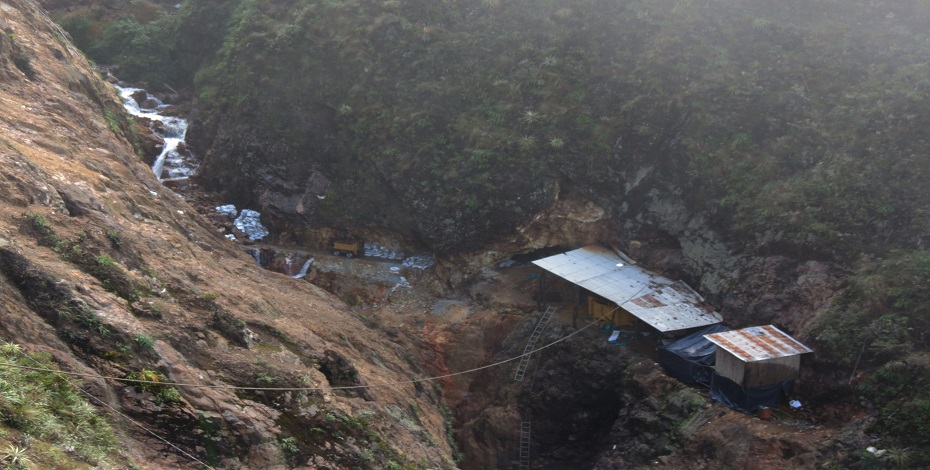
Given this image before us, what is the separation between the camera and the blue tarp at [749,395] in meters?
19.0

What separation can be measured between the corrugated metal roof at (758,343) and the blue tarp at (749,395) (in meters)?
0.84

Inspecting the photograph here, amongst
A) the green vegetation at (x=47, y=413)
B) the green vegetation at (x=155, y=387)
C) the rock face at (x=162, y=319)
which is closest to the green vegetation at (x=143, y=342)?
the rock face at (x=162, y=319)

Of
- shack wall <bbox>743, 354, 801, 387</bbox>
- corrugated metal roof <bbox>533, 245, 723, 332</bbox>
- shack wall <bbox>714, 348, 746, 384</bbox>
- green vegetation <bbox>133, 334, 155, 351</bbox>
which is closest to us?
green vegetation <bbox>133, 334, 155, 351</bbox>

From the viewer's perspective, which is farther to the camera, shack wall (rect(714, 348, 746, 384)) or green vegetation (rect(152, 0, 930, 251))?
green vegetation (rect(152, 0, 930, 251))

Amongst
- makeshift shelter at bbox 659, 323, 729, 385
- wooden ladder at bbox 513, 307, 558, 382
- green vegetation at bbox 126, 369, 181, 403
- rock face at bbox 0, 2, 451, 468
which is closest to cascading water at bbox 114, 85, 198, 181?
rock face at bbox 0, 2, 451, 468

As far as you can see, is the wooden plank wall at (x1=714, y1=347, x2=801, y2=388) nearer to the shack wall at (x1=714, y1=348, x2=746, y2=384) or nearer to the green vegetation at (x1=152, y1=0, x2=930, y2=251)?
the shack wall at (x1=714, y1=348, x2=746, y2=384)

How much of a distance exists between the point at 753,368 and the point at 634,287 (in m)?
5.53

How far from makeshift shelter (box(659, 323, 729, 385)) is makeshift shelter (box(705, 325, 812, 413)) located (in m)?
0.55

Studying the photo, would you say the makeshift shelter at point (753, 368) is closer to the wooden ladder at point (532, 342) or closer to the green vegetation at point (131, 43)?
the wooden ladder at point (532, 342)

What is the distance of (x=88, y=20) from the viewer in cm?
3888

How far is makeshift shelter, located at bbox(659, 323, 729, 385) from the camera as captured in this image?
67.2 feet

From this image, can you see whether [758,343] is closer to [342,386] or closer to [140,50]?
[342,386]

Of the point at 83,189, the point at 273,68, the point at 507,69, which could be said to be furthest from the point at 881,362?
the point at 273,68

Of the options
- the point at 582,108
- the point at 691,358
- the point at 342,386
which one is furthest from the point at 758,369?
the point at 582,108
